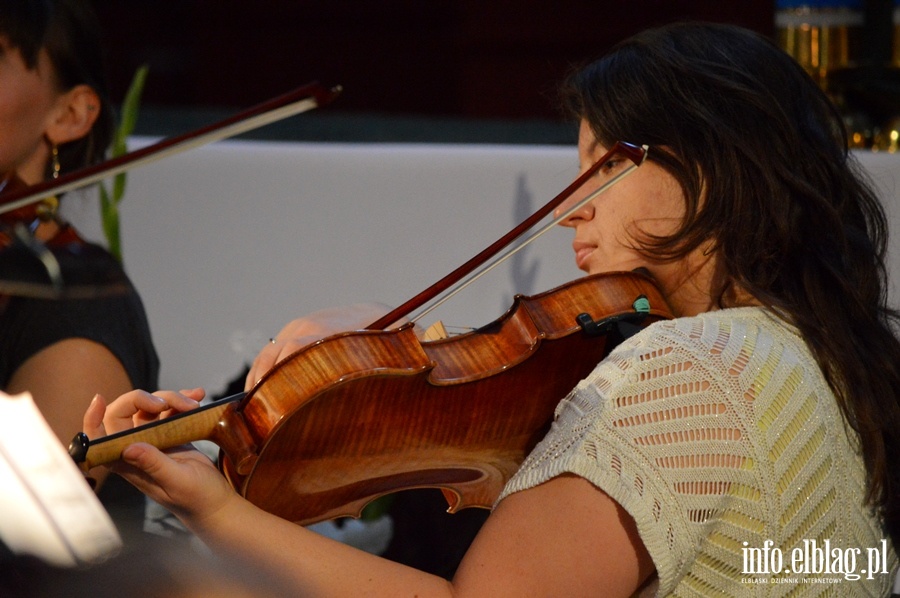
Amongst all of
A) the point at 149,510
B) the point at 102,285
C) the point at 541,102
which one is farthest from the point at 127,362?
the point at 541,102

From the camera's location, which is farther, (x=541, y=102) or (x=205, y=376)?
(x=541, y=102)

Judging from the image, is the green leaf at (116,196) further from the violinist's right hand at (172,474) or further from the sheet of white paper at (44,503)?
the sheet of white paper at (44,503)

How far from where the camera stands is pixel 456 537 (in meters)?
1.88

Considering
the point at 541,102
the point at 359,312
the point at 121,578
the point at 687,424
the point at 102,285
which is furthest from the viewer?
the point at 541,102

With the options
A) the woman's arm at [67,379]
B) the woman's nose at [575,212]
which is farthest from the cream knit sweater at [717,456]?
the woman's arm at [67,379]

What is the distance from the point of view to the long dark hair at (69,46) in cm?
151

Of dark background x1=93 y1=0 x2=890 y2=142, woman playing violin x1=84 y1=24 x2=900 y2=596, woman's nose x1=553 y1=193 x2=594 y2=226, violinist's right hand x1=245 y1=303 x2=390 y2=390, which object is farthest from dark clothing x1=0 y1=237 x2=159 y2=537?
dark background x1=93 y1=0 x2=890 y2=142

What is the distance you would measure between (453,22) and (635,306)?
2331mm

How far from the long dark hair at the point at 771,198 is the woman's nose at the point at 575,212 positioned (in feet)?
0.27

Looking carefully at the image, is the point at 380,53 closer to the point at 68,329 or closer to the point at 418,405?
the point at 68,329

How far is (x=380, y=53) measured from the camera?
11.2ft

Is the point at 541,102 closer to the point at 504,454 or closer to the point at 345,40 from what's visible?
the point at 345,40

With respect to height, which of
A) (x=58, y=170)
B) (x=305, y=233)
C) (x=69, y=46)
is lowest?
(x=305, y=233)

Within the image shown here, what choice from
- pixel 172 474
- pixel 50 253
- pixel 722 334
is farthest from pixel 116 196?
pixel 722 334
